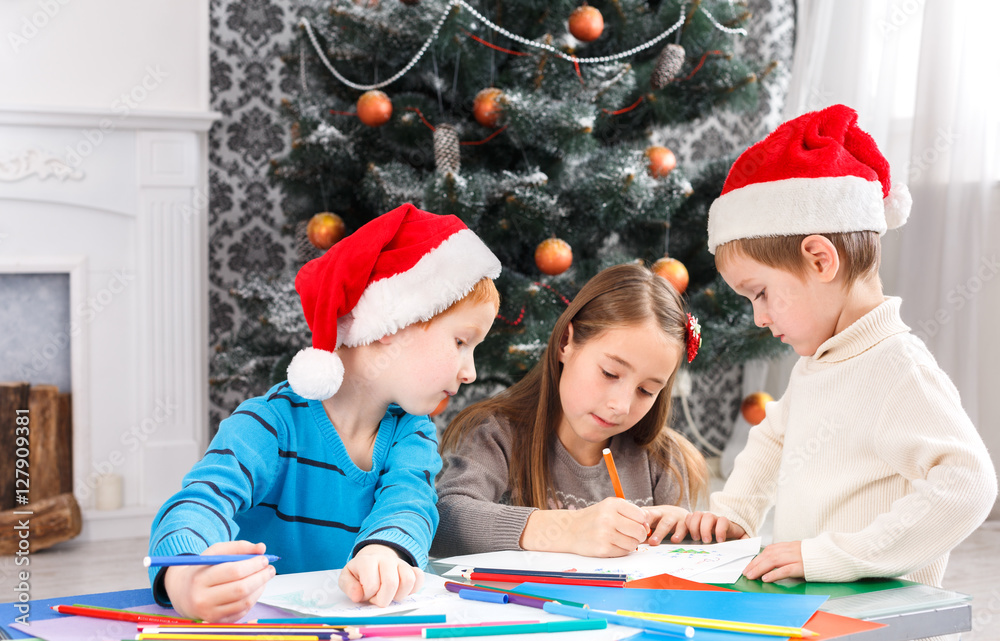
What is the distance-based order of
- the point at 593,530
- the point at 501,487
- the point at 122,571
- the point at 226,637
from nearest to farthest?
the point at 226,637
the point at 593,530
the point at 501,487
the point at 122,571

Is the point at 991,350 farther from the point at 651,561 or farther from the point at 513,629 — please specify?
the point at 513,629

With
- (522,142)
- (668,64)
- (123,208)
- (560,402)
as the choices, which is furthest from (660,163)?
(123,208)

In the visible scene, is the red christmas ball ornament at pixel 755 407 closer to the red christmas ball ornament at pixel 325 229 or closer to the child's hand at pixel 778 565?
the red christmas ball ornament at pixel 325 229

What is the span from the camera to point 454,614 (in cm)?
70

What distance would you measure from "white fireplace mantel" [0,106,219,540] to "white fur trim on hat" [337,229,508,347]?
6.58ft

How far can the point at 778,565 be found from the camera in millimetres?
847

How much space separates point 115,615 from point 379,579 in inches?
8.5

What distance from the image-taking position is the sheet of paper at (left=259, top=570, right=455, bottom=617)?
71cm

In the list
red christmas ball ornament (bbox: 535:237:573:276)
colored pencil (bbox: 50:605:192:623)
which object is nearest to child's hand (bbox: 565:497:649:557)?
colored pencil (bbox: 50:605:192:623)

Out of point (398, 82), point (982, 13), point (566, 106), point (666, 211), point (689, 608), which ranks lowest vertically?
point (689, 608)

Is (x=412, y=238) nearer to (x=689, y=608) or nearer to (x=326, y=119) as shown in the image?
(x=689, y=608)

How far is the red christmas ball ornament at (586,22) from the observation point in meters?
2.13

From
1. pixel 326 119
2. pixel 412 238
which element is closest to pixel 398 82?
pixel 326 119

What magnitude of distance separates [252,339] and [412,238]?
1694 millimetres
